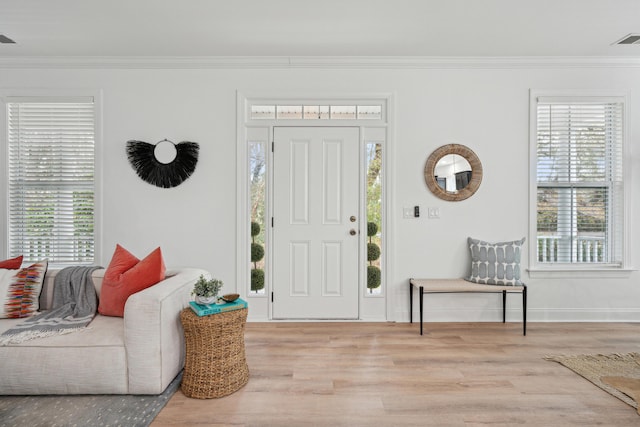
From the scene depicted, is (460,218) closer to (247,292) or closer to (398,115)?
(398,115)

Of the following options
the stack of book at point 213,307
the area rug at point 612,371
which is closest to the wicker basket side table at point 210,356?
the stack of book at point 213,307

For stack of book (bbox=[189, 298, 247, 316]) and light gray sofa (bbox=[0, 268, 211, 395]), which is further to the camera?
stack of book (bbox=[189, 298, 247, 316])

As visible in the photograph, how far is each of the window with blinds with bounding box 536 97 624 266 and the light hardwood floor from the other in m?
0.86

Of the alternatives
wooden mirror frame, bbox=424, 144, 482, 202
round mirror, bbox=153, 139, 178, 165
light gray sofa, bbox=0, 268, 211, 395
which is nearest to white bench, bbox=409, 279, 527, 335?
wooden mirror frame, bbox=424, 144, 482, 202

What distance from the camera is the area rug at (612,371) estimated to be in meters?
2.30

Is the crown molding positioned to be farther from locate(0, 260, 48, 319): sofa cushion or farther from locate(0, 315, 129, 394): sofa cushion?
locate(0, 315, 129, 394): sofa cushion

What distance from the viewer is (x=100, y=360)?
2.19 meters

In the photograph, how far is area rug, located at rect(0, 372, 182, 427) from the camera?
1.96 m

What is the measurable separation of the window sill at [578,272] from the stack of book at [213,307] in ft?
9.52

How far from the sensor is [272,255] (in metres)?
3.75

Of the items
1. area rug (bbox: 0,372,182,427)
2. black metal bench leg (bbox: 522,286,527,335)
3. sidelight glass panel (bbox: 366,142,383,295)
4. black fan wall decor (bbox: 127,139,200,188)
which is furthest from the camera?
sidelight glass panel (bbox: 366,142,383,295)

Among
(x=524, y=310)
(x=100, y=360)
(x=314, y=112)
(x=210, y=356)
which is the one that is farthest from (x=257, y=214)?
(x=524, y=310)

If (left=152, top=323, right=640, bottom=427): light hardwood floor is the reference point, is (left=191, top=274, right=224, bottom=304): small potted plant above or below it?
above

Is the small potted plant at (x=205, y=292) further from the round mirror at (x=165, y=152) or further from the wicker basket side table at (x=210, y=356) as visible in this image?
the round mirror at (x=165, y=152)
